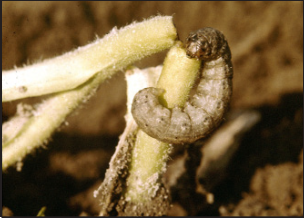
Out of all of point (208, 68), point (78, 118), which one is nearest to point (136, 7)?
point (78, 118)

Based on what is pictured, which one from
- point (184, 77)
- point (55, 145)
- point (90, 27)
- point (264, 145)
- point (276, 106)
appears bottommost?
point (264, 145)

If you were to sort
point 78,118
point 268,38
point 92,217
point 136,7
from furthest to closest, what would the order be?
point 268,38 < point 136,7 < point 78,118 < point 92,217

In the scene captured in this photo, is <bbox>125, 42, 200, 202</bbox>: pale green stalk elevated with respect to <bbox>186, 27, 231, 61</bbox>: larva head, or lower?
lower

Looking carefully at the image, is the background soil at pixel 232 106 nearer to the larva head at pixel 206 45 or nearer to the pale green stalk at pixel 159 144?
the pale green stalk at pixel 159 144

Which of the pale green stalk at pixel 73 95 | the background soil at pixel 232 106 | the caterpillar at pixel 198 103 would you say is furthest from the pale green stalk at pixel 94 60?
the background soil at pixel 232 106

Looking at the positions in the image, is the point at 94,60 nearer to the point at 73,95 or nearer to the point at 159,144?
the point at 73,95

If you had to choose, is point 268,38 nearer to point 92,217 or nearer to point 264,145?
point 264,145

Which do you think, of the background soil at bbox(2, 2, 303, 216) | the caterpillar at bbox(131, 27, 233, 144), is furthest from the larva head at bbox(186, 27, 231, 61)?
the background soil at bbox(2, 2, 303, 216)

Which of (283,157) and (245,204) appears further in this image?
(283,157)

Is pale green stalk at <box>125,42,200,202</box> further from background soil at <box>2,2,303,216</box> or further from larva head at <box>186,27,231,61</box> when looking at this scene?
background soil at <box>2,2,303,216</box>
